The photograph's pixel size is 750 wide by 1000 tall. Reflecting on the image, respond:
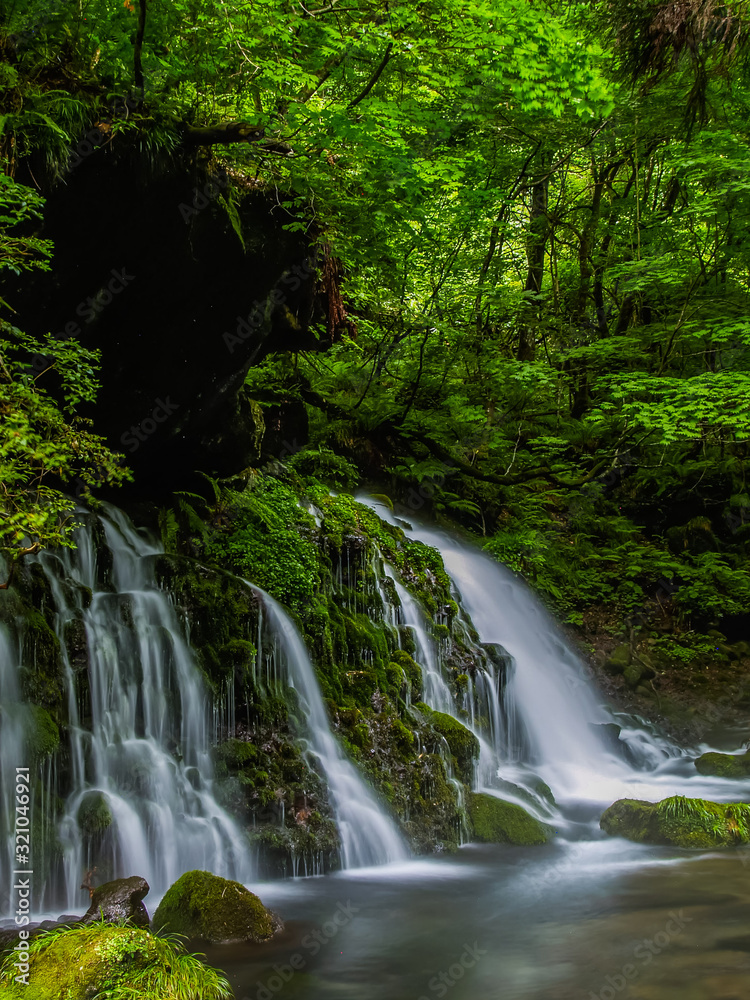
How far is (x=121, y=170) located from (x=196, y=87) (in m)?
1.04

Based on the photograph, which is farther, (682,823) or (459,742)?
(459,742)

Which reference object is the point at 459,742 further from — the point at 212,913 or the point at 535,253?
the point at 535,253

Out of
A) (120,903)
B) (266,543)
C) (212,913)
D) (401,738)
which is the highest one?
(266,543)

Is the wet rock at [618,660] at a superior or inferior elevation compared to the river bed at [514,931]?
superior

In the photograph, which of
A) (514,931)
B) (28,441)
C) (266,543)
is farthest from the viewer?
(266,543)

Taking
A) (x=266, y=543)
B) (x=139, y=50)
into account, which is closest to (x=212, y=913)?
(x=266, y=543)

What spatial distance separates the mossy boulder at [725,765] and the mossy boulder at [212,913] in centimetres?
679

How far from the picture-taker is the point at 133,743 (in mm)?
6680

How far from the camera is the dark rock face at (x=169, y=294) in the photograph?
6.30m

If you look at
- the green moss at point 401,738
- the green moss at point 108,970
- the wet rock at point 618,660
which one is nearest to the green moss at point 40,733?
the green moss at point 108,970

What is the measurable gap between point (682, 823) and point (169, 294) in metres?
7.29

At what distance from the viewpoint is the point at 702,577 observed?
548 inches

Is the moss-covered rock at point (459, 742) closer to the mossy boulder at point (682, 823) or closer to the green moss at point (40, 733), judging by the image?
the mossy boulder at point (682, 823)

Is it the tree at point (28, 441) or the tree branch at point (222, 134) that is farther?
the tree branch at point (222, 134)
